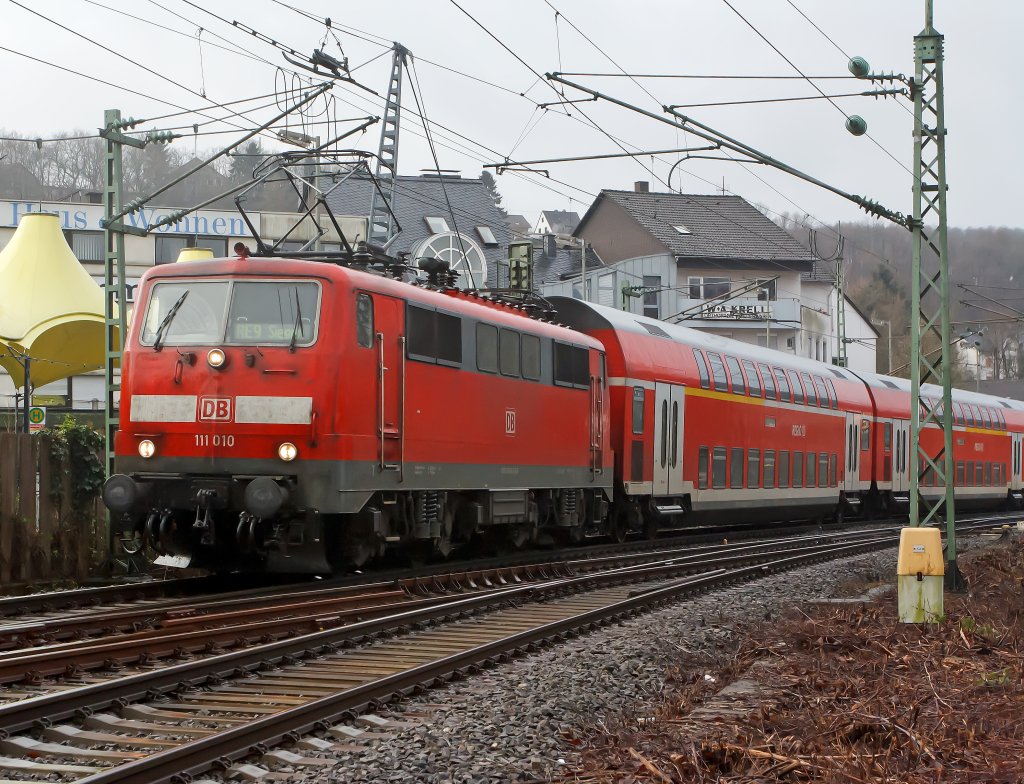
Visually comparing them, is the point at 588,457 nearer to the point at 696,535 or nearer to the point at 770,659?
the point at 696,535

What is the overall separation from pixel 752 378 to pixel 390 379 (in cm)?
1430

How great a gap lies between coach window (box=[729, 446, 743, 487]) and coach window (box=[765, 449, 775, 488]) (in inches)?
51.3

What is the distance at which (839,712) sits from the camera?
7.61 m

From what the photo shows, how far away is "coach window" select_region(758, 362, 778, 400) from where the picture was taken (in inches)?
1086

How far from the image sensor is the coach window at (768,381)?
90.5 ft

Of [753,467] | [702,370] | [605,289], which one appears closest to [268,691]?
[702,370]

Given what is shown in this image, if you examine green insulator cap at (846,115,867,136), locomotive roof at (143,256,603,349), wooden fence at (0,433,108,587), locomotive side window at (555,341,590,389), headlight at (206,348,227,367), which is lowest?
wooden fence at (0,433,108,587)

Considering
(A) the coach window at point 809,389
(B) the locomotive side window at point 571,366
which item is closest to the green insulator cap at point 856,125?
(B) the locomotive side window at point 571,366

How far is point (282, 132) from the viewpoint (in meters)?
19.0

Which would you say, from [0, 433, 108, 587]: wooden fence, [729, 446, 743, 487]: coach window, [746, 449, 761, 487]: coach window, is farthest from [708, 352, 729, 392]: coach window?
[0, 433, 108, 587]: wooden fence

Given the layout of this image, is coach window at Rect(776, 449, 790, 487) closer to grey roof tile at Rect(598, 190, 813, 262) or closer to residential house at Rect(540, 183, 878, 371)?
residential house at Rect(540, 183, 878, 371)

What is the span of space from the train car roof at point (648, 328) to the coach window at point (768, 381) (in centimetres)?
21

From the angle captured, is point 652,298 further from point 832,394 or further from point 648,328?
point 648,328

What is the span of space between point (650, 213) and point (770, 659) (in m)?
59.3
